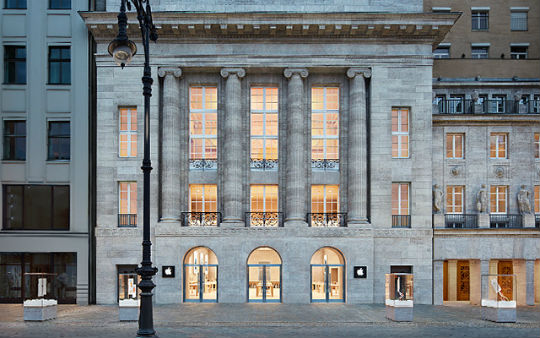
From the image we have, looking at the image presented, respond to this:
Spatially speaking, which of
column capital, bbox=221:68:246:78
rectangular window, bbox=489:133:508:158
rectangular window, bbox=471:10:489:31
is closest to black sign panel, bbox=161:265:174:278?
column capital, bbox=221:68:246:78

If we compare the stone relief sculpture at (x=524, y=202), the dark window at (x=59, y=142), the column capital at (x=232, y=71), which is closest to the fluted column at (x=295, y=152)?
the column capital at (x=232, y=71)

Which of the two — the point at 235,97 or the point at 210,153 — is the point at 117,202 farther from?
the point at 235,97

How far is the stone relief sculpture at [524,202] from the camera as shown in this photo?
86.6 feet

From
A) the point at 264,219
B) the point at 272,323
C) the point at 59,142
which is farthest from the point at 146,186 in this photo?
the point at 59,142

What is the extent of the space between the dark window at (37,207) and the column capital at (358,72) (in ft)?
56.3

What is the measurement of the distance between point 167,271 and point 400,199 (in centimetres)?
1350

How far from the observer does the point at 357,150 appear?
85.0ft

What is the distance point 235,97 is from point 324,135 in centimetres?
552

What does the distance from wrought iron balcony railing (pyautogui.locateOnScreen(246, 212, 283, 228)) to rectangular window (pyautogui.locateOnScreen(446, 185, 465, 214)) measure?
977 cm

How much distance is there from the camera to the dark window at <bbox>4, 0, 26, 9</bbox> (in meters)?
26.3

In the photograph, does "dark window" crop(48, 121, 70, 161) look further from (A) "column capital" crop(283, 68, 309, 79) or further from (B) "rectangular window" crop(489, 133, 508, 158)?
(B) "rectangular window" crop(489, 133, 508, 158)

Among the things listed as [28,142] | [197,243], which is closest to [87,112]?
[28,142]

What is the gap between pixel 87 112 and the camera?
85.0 feet

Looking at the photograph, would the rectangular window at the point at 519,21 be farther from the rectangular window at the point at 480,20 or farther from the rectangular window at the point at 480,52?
the rectangular window at the point at 480,52
